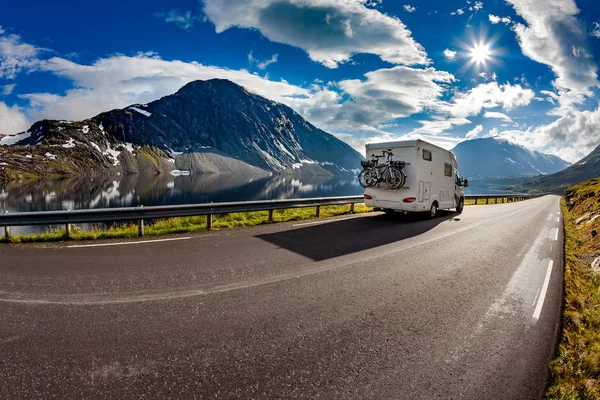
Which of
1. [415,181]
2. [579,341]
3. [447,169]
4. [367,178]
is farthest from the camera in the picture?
[447,169]

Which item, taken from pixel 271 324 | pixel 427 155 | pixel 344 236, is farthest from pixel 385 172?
pixel 271 324

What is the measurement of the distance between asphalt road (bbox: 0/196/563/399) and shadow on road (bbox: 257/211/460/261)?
0.33 metres

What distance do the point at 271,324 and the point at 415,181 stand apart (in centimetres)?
1074

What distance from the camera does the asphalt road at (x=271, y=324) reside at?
9.45 ft

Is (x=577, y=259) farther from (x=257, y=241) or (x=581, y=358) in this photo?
(x=257, y=241)

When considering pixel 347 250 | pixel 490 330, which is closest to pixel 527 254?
pixel 347 250

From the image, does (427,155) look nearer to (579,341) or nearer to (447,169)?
(447,169)

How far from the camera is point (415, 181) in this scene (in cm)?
1290

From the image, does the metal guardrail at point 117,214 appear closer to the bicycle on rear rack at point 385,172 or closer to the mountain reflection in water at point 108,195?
the bicycle on rear rack at point 385,172

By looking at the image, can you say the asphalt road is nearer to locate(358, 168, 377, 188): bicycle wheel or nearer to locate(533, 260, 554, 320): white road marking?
locate(533, 260, 554, 320): white road marking

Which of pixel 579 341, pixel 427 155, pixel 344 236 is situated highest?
pixel 427 155

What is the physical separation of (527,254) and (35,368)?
10846 millimetres

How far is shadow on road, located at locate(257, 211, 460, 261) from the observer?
780cm

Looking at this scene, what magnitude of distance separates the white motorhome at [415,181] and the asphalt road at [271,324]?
5.72 metres
